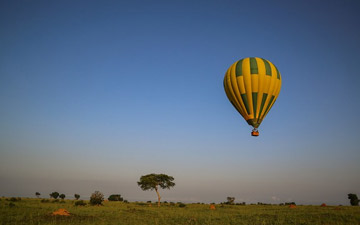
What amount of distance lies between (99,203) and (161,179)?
19901mm

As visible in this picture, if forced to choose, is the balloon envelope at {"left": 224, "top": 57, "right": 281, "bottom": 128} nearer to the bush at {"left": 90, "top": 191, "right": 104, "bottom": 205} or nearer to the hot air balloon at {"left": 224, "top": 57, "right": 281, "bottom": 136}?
the hot air balloon at {"left": 224, "top": 57, "right": 281, "bottom": 136}

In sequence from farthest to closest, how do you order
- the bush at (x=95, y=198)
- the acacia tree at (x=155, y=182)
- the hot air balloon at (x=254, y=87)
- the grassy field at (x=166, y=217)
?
the acacia tree at (x=155, y=182), the bush at (x=95, y=198), the hot air balloon at (x=254, y=87), the grassy field at (x=166, y=217)

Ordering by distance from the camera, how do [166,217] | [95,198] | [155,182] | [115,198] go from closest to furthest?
1. [166,217]
2. [95,198]
3. [155,182]
4. [115,198]

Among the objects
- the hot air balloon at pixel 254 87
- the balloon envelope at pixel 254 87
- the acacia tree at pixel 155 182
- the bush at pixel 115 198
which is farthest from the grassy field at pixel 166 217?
the bush at pixel 115 198

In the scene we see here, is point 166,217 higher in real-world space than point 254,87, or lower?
lower

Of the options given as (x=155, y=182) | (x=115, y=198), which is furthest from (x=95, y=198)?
(x=115, y=198)

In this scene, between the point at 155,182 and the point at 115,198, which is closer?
the point at 155,182

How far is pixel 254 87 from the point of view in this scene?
2920cm

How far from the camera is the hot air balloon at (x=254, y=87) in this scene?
95.9ft

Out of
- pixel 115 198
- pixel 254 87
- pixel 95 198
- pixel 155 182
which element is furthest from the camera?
pixel 115 198

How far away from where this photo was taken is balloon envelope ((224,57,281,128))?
2923cm

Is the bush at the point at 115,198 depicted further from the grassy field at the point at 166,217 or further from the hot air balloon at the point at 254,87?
the hot air balloon at the point at 254,87

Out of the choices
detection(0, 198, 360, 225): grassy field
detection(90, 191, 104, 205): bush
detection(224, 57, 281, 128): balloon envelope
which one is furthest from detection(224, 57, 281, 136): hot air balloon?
detection(90, 191, 104, 205): bush

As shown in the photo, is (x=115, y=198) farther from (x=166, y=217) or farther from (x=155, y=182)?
(x=166, y=217)
